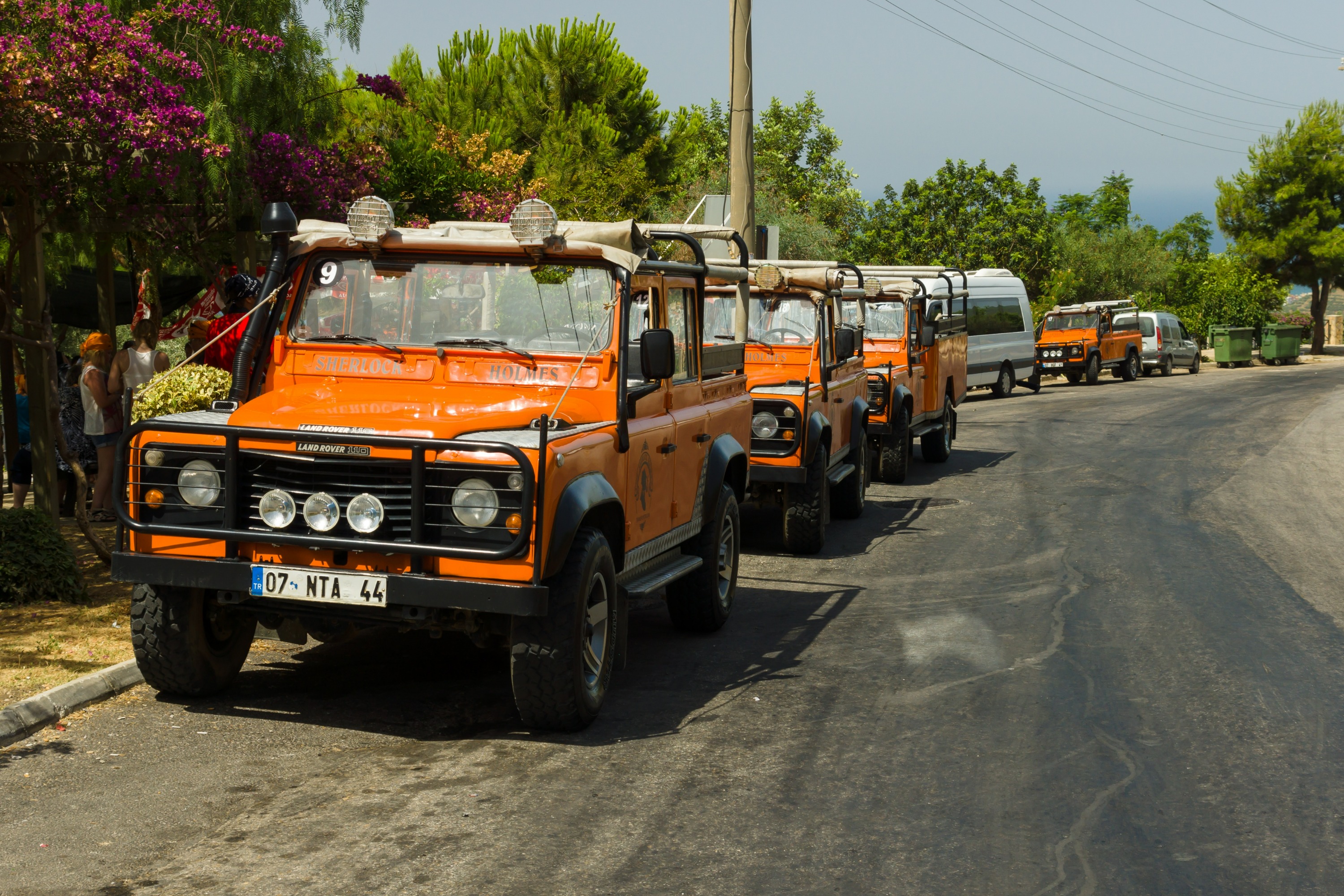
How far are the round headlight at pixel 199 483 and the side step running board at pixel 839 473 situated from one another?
646cm

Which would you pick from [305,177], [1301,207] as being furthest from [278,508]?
[1301,207]

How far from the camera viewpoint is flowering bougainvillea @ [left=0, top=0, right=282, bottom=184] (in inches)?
306

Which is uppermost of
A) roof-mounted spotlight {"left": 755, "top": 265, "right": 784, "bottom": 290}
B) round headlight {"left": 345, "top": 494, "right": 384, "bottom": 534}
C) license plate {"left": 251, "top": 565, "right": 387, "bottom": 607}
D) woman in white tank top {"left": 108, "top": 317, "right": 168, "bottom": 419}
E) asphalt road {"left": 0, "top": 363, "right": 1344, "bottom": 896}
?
roof-mounted spotlight {"left": 755, "top": 265, "right": 784, "bottom": 290}

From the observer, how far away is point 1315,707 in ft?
22.0

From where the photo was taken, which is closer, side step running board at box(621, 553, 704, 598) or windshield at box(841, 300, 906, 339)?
side step running board at box(621, 553, 704, 598)

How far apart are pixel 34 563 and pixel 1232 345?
155 feet

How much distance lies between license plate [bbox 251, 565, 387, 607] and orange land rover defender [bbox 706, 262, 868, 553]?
517 cm

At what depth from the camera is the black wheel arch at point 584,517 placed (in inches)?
218

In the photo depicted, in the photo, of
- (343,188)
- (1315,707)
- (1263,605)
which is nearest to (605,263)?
(1315,707)

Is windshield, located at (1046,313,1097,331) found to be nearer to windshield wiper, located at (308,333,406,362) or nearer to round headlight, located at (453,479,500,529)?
windshield wiper, located at (308,333,406,362)

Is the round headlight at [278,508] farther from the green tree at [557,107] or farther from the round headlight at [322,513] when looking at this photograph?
the green tree at [557,107]

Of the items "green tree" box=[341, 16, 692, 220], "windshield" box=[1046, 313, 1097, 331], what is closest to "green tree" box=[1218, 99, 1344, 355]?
"windshield" box=[1046, 313, 1097, 331]

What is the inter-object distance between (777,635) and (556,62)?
28913 mm

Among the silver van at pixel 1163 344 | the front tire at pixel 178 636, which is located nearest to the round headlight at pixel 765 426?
the front tire at pixel 178 636
